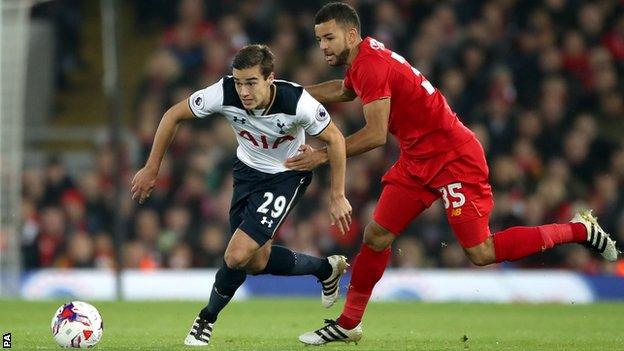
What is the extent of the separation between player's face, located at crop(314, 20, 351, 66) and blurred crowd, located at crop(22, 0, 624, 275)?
23.6 feet

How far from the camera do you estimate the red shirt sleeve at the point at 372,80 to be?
859 centimetres

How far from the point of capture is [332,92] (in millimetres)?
9383

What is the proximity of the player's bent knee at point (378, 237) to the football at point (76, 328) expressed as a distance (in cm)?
194

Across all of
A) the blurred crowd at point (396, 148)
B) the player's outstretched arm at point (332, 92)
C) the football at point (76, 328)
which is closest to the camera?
the football at point (76, 328)

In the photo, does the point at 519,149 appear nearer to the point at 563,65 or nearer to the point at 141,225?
the point at 563,65

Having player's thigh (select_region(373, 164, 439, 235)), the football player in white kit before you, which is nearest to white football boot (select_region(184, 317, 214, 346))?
the football player in white kit

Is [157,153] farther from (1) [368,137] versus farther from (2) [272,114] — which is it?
(1) [368,137]

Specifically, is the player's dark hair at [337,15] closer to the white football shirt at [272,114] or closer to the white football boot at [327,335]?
the white football shirt at [272,114]

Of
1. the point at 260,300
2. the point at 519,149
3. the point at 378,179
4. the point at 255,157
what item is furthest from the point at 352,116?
the point at 255,157

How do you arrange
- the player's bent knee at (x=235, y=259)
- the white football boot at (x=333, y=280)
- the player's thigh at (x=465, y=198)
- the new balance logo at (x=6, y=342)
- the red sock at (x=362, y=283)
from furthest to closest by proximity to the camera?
the white football boot at (x=333, y=280), the red sock at (x=362, y=283), the player's thigh at (x=465, y=198), the player's bent knee at (x=235, y=259), the new balance logo at (x=6, y=342)

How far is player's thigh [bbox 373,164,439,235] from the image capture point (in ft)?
29.3

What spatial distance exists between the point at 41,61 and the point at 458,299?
9.28 m

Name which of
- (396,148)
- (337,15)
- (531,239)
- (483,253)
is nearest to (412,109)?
(337,15)

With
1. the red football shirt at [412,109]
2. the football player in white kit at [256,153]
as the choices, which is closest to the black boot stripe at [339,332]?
the football player in white kit at [256,153]
